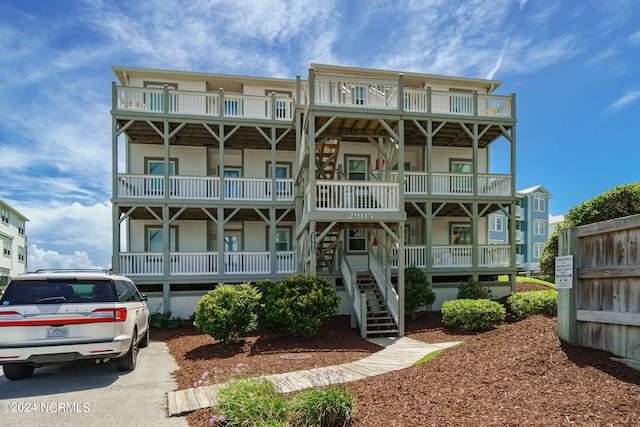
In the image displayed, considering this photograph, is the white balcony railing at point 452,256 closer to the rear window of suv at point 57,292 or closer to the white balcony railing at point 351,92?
the white balcony railing at point 351,92

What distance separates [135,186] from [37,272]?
363 inches

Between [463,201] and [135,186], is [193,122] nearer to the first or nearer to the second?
[135,186]

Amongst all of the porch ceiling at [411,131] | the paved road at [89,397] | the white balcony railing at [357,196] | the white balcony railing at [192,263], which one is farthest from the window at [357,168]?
the paved road at [89,397]

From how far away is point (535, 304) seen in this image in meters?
12.8

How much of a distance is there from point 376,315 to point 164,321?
317 inches

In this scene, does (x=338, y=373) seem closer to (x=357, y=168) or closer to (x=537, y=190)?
(x=357, y=168)

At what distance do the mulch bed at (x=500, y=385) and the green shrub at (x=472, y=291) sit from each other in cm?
671

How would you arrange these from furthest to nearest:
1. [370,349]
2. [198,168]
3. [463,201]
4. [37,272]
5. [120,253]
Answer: [198,168]
[463,201]
[120,253]
[370,349]
[37,272]

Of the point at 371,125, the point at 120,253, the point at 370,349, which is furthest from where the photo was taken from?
the point at 120,253

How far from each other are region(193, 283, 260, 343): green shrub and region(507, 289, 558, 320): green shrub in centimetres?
877

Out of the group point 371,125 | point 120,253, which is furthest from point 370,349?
point 120,253

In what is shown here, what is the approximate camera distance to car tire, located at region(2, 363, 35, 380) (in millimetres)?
7652

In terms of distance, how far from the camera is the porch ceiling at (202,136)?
17.0 meters

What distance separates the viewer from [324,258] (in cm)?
1672
